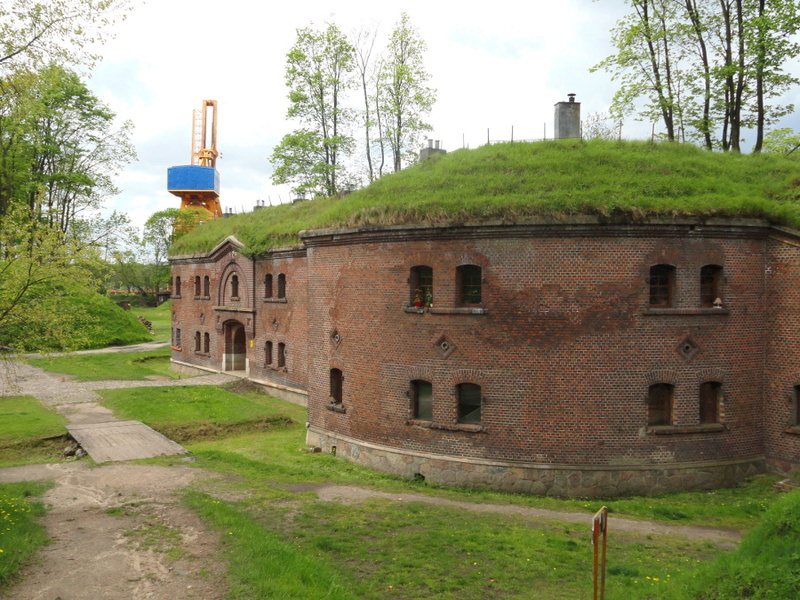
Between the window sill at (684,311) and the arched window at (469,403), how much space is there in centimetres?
435

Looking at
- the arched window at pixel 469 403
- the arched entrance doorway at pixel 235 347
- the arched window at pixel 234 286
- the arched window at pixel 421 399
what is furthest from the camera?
the arched entrance doorway at pixel 235 347

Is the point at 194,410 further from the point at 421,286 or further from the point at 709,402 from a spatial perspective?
the point at 709,402

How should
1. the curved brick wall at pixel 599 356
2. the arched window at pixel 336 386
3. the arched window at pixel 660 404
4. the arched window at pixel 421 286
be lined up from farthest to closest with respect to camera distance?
the arched window at pixel 336 386, the arched window at pixel 421 286, the arched window at pixel 660 404, the curved brick wall at pixel 599 356

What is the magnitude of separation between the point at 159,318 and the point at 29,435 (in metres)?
51.9

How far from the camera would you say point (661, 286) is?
15031 millimetres

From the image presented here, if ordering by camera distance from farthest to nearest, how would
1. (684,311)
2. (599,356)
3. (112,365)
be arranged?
(112,365), (684,311), (599,356)

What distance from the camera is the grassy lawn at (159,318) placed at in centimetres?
5295

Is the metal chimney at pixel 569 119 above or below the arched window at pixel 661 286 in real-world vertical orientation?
above

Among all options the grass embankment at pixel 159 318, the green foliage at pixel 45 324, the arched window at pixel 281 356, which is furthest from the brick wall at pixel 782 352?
the grass embankment at pixel 159 318

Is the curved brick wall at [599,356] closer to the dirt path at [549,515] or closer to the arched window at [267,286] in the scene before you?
the dirt path at [549,515]

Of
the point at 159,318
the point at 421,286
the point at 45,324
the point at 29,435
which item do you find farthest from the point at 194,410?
the point at 159,318

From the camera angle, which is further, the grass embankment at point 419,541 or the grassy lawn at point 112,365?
the grassy lawn at point 112,365

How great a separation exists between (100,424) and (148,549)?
12.4m

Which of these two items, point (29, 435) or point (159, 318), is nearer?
point (29, 435)
